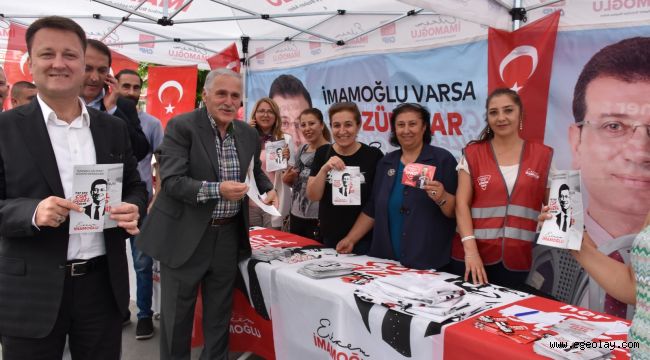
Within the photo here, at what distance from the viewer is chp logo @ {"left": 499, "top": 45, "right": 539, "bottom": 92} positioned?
3291mm

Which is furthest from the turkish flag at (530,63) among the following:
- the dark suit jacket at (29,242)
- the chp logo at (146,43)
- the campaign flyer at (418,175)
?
the chp logo at (146,43)

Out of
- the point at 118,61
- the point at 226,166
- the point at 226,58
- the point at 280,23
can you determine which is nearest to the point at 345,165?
the point at 226,166

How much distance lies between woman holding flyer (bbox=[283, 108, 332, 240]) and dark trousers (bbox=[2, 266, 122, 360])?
2200 mm

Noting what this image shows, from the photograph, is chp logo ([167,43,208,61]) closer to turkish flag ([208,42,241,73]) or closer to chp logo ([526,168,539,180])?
turkish flag ([208,42,241,73])

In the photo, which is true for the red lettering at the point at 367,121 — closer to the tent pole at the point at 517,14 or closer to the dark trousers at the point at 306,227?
the dark trousers at the point at 306,227

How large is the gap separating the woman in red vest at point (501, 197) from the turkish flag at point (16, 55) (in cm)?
580

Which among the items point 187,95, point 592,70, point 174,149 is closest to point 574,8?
point 592,70

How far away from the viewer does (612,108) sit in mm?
2934

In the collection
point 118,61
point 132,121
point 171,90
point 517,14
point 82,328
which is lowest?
point 82,328

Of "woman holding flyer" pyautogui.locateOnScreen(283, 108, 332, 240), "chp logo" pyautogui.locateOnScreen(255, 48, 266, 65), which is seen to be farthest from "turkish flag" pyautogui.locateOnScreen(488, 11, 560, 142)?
"chp logo" pyautogui.locateOnScreen(255, 48, 266, 65)

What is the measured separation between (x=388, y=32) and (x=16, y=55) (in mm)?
5283

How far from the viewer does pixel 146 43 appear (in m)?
6.55

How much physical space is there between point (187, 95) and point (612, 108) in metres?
5.86

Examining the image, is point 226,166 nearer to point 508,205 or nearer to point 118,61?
point 508,205
